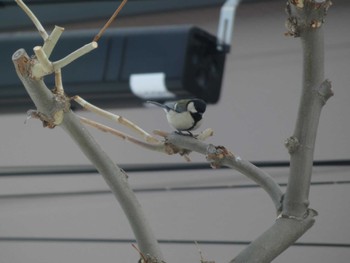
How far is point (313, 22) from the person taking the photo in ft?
3.13

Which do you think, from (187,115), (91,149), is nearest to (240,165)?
(91,149)

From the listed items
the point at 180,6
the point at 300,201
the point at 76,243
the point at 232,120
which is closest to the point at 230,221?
the point at 232,120

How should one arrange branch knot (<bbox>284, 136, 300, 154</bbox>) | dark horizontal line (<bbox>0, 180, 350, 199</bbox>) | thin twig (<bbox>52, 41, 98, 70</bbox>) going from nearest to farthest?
thin twig (<bbox>52, 41, 98, 70</bbox>) < branch knot (<bbox>284, 136, 300, 154</bbox>) < dark horizontal line (<bbox>0, 180, 350, 199</bbox>)

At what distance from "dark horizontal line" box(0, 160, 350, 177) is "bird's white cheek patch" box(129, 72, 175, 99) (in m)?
0.22

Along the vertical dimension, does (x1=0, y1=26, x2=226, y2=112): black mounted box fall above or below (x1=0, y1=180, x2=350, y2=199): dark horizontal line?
above

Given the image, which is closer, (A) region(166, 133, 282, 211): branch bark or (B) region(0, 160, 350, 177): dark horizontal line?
(A) region(166, 133, 282, 211): branch bark

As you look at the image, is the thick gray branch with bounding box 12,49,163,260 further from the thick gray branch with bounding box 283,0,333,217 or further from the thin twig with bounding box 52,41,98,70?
the thick gray branch with bounding box 283,0,333,217

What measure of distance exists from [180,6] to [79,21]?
28cm

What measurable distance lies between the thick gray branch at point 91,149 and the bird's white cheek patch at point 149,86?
1010mm

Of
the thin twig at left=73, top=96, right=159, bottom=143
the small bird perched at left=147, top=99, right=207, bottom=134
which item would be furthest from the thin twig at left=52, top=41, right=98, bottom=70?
the small bird perched at left=147, top=99, right=207, bottom=134

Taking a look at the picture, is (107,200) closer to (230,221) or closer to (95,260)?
(95,260)

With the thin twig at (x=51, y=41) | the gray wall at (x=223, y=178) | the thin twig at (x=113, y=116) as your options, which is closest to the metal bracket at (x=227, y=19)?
the gray wall at (x=223, y=178)

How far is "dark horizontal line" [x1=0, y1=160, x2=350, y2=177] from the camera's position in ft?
7.17

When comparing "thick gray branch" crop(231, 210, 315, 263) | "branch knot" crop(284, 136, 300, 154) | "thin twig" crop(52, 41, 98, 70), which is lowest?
"thick gray branch" crop(231, 210, 315, 263)
